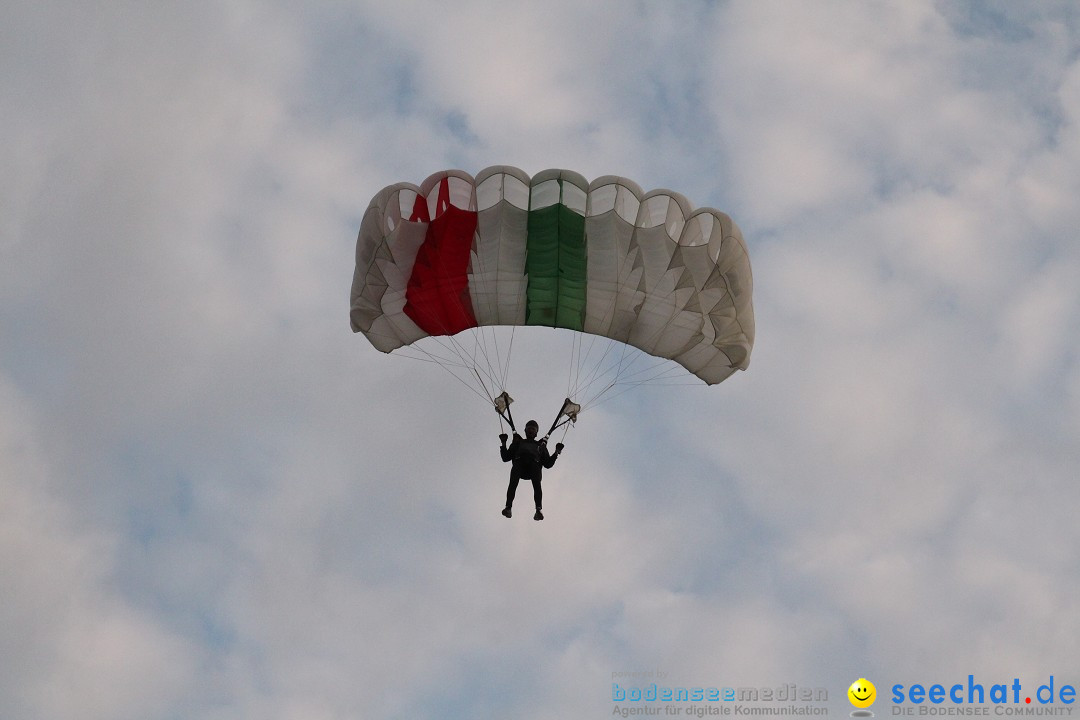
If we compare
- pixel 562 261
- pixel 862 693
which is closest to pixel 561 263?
pixel 562 261

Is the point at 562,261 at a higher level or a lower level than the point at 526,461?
higher

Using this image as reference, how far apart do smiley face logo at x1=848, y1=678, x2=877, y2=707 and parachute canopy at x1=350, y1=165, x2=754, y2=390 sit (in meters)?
5.34

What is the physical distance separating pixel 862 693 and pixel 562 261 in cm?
825

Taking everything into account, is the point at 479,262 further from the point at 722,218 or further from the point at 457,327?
the point at 722,218

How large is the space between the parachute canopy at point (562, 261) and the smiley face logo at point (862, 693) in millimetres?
5340

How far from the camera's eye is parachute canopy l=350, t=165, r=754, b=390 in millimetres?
20297

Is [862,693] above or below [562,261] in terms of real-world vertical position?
below

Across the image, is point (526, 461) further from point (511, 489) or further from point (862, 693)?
point (862, 693)

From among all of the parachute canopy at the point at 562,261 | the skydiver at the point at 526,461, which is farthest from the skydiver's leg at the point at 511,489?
the parachute canopy at the point at 562,261

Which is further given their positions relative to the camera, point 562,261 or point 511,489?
point 562,261

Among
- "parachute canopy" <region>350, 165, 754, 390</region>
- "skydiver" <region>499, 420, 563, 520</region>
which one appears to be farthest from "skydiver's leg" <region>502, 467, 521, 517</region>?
"parachute canopy" <region>350, 165, 754, 390</region>

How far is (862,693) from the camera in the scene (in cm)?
2136

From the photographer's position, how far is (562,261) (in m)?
20.6

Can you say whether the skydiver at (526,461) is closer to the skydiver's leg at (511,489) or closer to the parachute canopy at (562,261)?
the skydiver's leg at (511,489)
